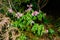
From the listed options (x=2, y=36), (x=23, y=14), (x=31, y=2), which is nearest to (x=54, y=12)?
(x=31, y=2)

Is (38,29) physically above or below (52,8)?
below

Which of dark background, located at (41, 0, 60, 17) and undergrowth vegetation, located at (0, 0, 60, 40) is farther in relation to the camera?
dark background, located at (41, 0, 60, 17)

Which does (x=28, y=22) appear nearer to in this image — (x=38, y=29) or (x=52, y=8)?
(x=38, y=29)

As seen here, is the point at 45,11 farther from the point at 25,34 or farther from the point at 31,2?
the point at 25,34

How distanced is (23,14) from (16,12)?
167mm

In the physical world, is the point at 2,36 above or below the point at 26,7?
below

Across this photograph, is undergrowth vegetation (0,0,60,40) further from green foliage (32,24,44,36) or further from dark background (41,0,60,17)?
dark background (41,0,60,17)

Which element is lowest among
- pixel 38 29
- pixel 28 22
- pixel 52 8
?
pixel 38 29

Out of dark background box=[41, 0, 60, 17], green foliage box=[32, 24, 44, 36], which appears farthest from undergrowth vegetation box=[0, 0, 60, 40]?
dark background box=[41, 0, 60, 17]

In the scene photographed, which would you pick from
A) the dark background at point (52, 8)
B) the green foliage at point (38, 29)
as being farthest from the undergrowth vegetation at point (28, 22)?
the dark background at point (52, 8)

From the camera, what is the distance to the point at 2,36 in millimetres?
3020

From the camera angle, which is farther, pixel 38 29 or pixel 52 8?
pixel 52 8

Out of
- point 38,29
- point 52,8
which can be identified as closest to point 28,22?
point 38,29

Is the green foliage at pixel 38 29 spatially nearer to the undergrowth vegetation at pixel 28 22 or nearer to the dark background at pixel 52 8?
the undergrowth vegetation at pixel 28 22
